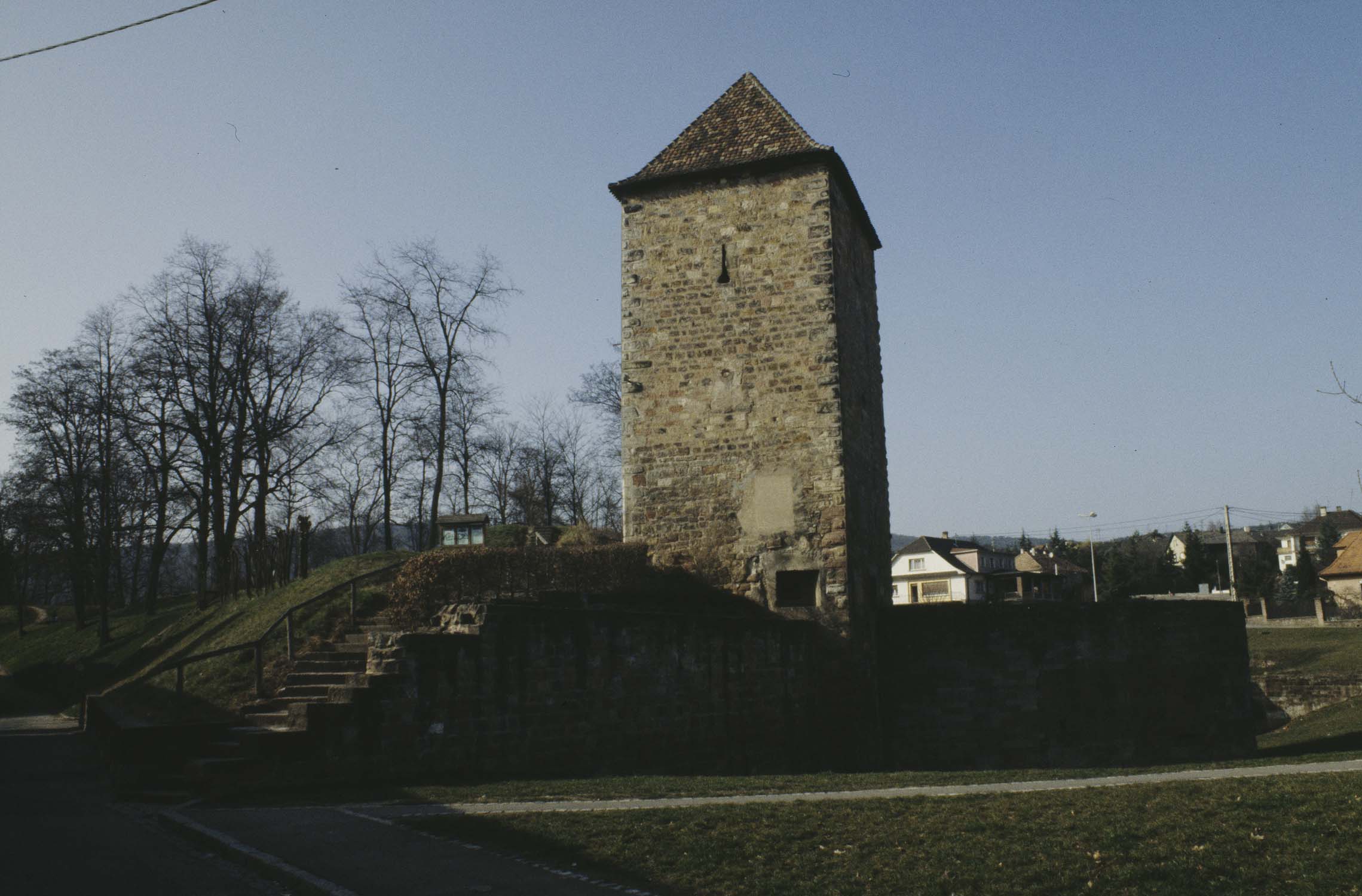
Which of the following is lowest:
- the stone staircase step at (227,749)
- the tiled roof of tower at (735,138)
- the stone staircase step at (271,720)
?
the stone staircase step at (227,749)

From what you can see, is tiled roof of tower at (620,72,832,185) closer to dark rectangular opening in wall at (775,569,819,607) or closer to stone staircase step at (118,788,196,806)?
dark rectangular opening in wall at (775,569,819,607)

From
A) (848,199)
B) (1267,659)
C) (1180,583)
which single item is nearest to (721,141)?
(848,199)

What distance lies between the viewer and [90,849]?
24.6 ft

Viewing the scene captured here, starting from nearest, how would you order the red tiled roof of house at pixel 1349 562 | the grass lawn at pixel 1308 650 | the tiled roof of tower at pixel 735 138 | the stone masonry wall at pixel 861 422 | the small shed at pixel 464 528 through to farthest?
the stone masonry wall at pixel 861 422 < the tiled roof of tower at pixel 735 138 < the small shed at pixel 464 528 < the grass lawn at pixel 1308 650 < the red tiled roof of house at pixel 1349 562

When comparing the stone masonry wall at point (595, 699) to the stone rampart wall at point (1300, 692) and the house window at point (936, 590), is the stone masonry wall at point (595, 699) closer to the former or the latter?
the stone rampart wall at point (1300, 692)

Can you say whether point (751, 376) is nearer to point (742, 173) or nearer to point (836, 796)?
point (742, 173)

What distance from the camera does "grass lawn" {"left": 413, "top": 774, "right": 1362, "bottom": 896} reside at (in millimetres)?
5770

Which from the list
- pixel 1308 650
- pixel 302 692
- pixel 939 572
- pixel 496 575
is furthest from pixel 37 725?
pixel 939 572

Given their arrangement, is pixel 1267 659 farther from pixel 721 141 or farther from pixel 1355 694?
pixel 721 141

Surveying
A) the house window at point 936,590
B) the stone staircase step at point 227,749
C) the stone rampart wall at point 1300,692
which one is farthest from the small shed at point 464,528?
the house window at point 936,590

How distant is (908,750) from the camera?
1667 cm

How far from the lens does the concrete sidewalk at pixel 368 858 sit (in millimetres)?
5855

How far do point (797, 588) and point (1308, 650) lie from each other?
1062 inches

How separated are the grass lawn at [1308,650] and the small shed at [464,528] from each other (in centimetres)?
2152
